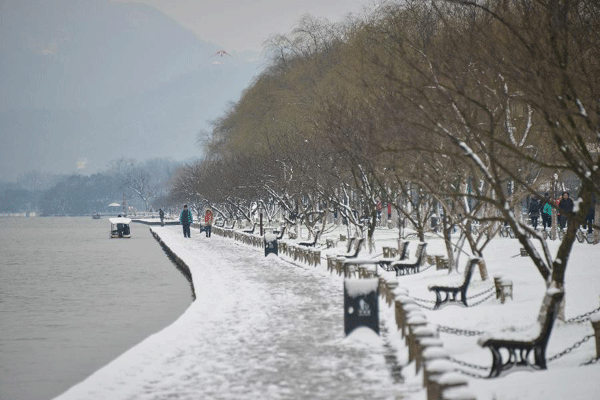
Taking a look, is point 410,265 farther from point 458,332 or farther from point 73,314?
point 458,332

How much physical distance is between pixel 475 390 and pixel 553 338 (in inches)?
132

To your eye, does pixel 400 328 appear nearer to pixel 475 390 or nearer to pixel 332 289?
pixel 475 390

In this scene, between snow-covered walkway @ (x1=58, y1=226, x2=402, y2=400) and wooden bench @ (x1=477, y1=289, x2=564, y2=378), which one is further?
wooden bench @ (x1=477, y1=289, x2=564, y2=378)

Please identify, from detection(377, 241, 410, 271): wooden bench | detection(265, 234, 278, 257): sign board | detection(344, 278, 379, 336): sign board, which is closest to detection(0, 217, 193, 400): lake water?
detection(265, 234, 278, 257): sign board

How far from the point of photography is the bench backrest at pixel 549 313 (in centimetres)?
1113

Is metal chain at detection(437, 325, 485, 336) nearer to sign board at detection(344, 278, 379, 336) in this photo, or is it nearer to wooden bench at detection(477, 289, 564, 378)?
sign board at detection(344, 278, 379, 336)

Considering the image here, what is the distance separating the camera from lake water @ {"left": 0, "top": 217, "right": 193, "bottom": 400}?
15328 mm

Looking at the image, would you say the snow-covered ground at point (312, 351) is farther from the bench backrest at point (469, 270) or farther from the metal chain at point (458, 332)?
the bench backrest at point (469, 270)

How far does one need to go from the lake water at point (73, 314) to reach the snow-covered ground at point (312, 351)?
1.45 m

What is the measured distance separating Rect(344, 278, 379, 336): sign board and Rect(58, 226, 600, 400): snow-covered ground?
0.17 m

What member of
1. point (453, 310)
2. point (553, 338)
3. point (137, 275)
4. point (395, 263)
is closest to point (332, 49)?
point (137, 275)

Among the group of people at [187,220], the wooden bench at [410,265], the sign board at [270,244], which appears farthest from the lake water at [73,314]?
the group of people at [187,220]

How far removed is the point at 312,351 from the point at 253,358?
0.88 m

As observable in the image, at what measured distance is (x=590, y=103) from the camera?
14.7 metres
